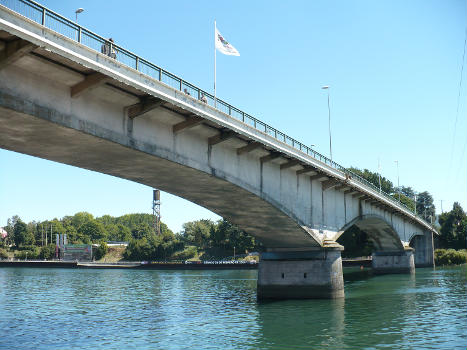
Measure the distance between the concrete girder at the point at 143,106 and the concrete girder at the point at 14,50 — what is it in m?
6.97

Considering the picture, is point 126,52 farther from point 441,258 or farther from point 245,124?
point 441,258

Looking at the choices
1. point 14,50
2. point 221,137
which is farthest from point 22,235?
point 14,50

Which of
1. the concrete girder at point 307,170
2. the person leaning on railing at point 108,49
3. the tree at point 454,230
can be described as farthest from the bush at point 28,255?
the person leaning on railing at point 108,49

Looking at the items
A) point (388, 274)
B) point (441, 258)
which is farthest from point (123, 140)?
point (441, 258)

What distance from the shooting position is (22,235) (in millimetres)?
191125

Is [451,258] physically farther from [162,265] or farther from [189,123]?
[189,123]

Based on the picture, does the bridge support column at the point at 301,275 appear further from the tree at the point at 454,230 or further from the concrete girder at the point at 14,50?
the tree at the point at 454,230

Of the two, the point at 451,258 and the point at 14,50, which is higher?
the point at 14,50

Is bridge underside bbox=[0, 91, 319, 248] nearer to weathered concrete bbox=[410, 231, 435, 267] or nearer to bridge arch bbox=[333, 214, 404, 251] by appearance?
Answer: bridge arch bbox=[333, 214, 404, 251]

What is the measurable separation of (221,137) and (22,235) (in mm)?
183060

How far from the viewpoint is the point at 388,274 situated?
3246 inches

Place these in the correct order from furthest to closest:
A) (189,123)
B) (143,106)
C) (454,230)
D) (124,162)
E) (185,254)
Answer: (185,254) < (454,230) < (189,123) < (124,162) < (143,106)

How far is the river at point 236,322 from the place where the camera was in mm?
25312

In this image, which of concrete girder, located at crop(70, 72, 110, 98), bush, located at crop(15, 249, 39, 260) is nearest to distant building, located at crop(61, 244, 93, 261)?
bush, located at crop(15, 249, 39, 260)
